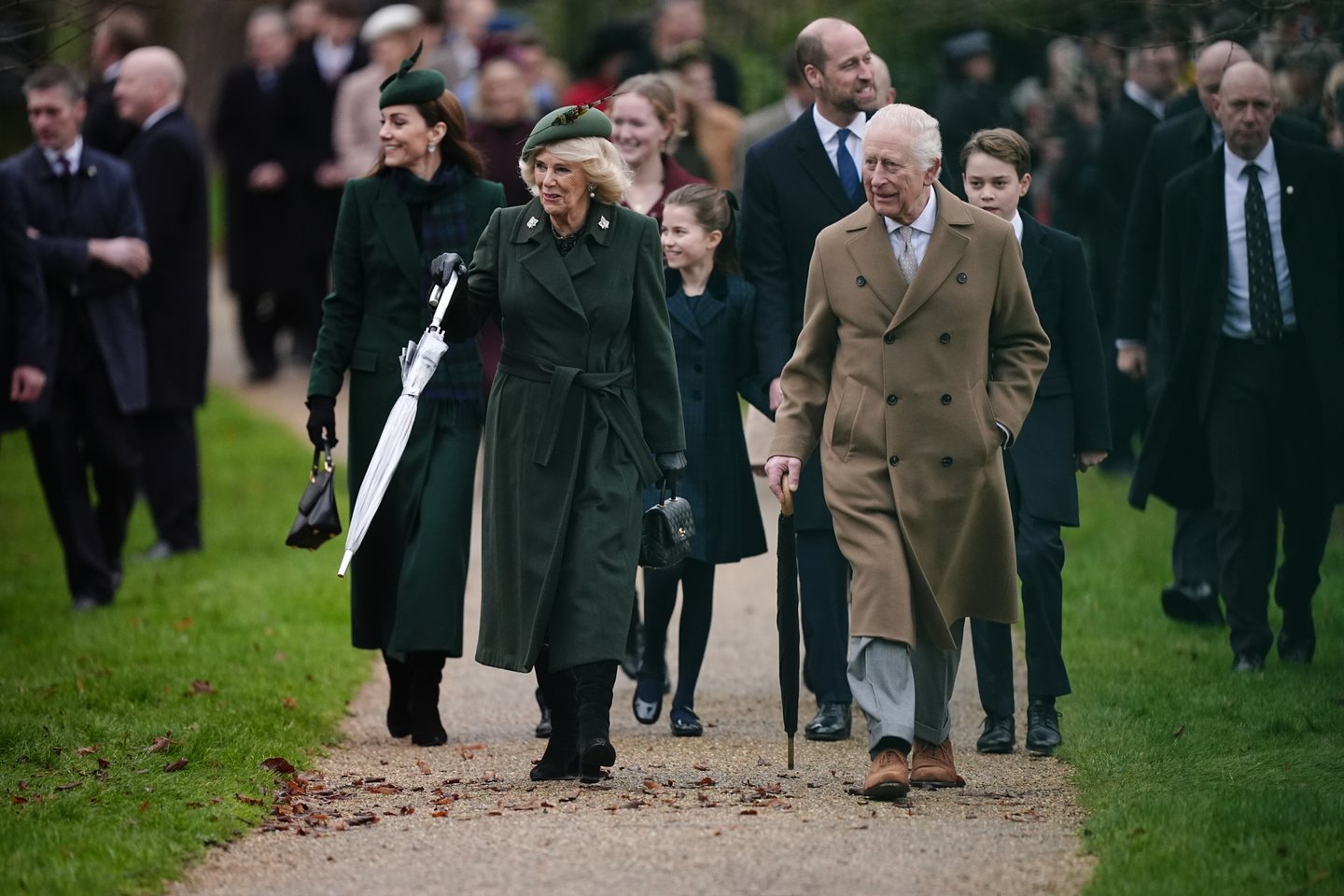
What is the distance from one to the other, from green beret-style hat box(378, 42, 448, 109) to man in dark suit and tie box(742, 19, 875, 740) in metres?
1.18

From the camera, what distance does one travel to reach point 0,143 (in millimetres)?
23453

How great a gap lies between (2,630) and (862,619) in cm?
554

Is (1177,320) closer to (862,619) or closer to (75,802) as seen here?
(862,619)

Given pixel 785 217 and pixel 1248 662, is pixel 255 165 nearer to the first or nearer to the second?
pixel 785 217

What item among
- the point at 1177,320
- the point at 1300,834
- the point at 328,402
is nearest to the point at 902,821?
the point at 1300,834

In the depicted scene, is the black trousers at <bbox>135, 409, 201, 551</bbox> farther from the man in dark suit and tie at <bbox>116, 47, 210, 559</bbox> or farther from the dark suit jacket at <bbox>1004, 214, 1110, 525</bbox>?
the dark suit jacket at <bbox>1004, 214, 1110, 525</bbox>

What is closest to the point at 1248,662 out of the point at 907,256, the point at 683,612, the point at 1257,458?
the point at 1257,458

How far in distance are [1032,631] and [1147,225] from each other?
8.04 ft

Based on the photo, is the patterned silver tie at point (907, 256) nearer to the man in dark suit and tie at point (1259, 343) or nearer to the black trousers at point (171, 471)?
the man in dark suit and tie at point (1259, 343)

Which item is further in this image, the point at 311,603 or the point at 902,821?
the point at 311,603

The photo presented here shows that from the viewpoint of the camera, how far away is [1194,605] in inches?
384

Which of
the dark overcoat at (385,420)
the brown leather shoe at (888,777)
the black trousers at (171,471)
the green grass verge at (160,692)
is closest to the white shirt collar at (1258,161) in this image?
the dark overcoat at (385,420)

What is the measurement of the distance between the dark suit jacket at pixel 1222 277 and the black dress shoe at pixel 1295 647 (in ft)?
1.92

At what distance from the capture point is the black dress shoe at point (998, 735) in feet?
24.4
